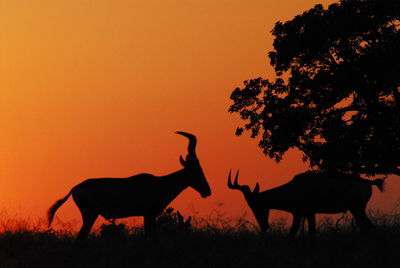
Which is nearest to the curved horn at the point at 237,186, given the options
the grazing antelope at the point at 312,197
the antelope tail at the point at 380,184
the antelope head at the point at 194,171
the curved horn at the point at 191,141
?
the grazing antelope at the point at 312,197

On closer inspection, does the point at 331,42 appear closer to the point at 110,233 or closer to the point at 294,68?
the point at 294,68

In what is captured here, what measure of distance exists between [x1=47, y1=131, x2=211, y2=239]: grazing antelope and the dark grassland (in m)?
0.54

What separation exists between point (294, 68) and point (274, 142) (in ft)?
9.83

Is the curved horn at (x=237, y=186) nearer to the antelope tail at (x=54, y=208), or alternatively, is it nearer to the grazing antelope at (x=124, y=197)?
the grazing antelope at (x=124, y=197)

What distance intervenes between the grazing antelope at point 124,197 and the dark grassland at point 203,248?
0.54 meters

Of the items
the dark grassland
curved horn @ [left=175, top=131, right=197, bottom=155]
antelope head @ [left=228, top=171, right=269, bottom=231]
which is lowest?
the dark grassland

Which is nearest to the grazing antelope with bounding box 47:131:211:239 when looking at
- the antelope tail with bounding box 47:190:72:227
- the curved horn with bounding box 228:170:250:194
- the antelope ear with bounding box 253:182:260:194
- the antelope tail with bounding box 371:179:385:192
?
the antelope tail with bounding box 47:190:72:227

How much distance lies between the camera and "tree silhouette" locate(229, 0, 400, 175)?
2236 cm

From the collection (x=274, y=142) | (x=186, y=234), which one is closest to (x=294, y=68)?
(x=274, y=142)

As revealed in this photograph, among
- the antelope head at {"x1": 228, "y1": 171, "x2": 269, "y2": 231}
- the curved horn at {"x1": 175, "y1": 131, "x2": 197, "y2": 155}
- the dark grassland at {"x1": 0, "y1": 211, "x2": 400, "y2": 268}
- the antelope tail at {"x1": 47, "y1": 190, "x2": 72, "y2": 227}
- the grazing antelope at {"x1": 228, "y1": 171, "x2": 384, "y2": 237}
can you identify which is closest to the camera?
the dark grassland at {"x1": 0, "y1": 211, "x2": 400, "y2": 268}

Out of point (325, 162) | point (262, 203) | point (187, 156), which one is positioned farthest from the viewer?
point (325, 162)

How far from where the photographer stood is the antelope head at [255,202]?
19.1 meters

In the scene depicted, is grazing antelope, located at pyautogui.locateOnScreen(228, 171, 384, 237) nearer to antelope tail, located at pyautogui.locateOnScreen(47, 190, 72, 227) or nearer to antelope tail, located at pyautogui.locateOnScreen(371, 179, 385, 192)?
antelope tail, located at pyautogui.locateOnScreen(371, 179, 385, 192)

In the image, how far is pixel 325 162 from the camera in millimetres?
22547
